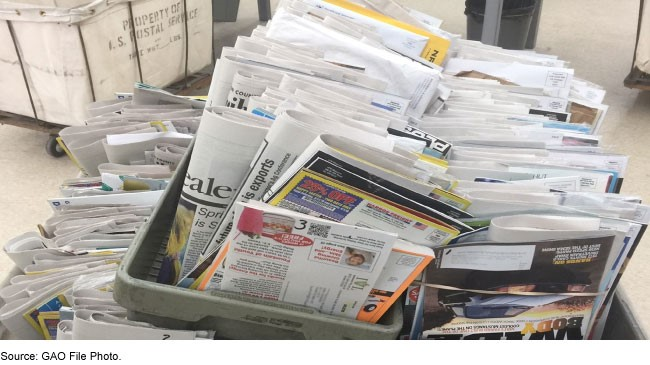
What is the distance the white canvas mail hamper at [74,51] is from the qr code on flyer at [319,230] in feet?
5.73

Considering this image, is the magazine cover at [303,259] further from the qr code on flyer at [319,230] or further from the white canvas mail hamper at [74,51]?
the white canvas mail hamper at [74,51]

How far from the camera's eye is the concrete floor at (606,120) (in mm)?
2100

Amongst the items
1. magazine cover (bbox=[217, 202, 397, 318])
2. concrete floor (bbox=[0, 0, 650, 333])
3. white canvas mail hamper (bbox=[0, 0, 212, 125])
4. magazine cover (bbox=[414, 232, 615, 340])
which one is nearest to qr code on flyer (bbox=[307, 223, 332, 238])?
magazine cover (bbox=[217, 202, 397, 318])

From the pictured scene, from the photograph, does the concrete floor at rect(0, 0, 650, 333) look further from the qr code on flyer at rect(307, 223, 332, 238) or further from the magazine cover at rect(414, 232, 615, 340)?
the qr code on flyer at rect(307, 223, 332, 238)

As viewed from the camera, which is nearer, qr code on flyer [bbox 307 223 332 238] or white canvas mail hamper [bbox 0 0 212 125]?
qr code on flyer [bbox 307 223 332 238]

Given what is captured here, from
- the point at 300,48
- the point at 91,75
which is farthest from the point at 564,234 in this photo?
the point at 91,75

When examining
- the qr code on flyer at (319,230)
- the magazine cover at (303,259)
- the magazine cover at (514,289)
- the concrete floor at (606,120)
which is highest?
the qr code on flyer at (319,230)

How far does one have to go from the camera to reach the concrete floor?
210 cm

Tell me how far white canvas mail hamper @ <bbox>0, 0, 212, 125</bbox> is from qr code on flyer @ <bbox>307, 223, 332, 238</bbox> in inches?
68.7

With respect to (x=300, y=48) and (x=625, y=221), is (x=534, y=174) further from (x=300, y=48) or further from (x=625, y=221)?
(x=300, y=48)

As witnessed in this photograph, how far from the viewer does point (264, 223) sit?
70cm

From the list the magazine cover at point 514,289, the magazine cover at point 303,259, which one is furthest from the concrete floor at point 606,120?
the magazine cover at point 303,259

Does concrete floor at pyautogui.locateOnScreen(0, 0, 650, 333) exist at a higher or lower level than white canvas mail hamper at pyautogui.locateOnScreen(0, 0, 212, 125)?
lower

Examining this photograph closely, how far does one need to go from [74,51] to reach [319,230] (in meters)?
1.79
